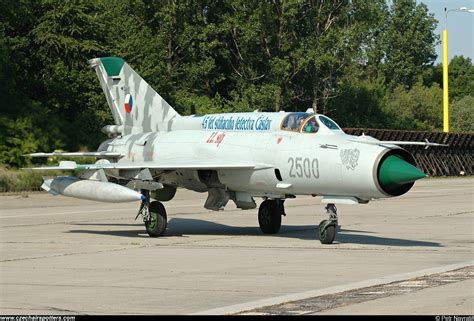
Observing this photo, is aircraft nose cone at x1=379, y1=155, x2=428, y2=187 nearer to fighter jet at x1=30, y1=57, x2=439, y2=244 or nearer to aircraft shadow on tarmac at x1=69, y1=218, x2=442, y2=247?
fighter jet at x1=30, y1=57, x2=439, y2=244

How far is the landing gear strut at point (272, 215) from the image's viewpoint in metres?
21.5

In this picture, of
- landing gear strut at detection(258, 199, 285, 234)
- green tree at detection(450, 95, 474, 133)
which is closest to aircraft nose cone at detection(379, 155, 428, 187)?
landing gear strut at detection(258, 199, 285, 234)

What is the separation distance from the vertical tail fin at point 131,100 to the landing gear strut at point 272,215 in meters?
3.25

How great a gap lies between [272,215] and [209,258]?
4.98 m

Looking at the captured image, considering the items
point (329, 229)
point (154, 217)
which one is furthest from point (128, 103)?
point (329, 229)

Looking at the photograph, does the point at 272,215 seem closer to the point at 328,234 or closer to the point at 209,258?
the point at 328,234

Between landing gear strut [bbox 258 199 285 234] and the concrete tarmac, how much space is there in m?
0.27

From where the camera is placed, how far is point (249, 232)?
73.0 feet

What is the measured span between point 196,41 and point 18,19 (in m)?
26.1

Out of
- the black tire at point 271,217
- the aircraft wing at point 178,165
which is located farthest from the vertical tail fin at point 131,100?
the black tire at point 271,217

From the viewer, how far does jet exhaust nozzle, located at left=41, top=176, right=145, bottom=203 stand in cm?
2000

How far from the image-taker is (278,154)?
19.4 m

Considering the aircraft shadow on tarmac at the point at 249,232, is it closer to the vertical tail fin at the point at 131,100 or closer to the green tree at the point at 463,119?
the vertical tail fin at the point at 131,100

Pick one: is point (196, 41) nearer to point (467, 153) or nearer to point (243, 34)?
point (243, 34)
